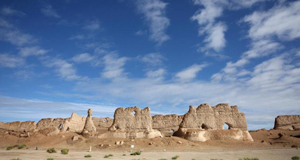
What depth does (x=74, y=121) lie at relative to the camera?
38906 millimetres

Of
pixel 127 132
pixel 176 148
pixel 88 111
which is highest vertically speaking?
pixel 88 111

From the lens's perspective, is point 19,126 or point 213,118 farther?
point 19,126

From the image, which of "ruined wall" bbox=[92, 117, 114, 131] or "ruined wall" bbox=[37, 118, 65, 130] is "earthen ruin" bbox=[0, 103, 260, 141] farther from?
"ruined wall" bbox=[92, 117, 114, 131]

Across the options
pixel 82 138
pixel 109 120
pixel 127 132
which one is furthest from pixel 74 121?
pixel 127 132

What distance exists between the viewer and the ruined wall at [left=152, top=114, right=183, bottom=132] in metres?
34.4

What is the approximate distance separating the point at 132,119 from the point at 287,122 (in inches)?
1278

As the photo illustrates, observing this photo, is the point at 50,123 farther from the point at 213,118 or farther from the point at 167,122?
the point at 213,118

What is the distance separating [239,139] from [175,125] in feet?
35.1

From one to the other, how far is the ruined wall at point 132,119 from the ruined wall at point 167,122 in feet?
23.0

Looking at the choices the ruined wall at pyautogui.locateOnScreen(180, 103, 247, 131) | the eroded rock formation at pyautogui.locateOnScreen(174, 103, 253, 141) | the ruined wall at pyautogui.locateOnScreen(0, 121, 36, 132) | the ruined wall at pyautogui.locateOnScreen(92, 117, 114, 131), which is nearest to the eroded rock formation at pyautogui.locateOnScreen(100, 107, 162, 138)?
the eroded rock formation at pyautogui.locateOnScreen(174, 103, 253, 141)

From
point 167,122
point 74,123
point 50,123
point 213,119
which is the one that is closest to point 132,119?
point 167,122

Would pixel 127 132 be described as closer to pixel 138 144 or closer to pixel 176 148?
pixel 138 144

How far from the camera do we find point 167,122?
34750 mm

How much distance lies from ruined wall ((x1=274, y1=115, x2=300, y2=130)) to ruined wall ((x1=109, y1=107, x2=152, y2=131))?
29.0 meters
